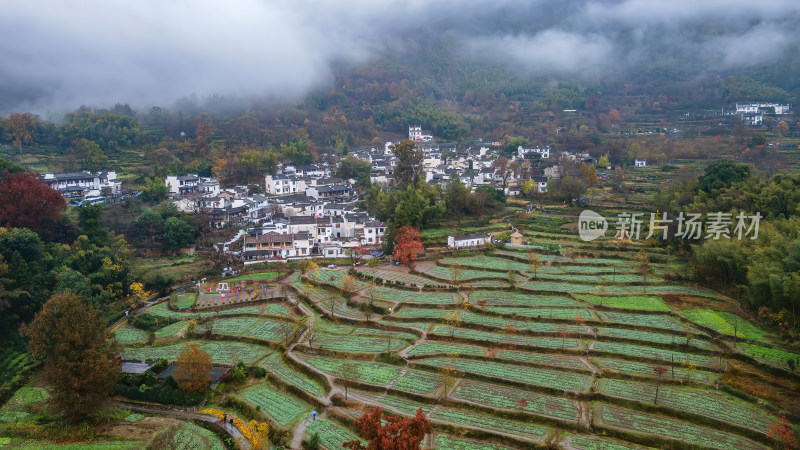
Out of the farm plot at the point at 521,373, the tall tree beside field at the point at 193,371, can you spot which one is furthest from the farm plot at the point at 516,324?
the tall tree beside field at the point at 193,371

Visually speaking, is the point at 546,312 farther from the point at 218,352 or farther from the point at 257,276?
the point at 257,276

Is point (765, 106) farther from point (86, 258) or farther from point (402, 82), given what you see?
point (86, 258)

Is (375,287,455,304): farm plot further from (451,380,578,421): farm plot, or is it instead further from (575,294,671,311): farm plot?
(451,380,578,421): farm plot

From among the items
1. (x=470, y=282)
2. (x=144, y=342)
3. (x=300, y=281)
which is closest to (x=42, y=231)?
(x=144, y=342)

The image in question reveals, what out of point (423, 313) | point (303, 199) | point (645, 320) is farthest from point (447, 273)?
point (303, 199)

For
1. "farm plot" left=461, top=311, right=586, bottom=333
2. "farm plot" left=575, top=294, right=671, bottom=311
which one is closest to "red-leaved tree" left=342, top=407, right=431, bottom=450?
"farm plot" left=461, top=311, right=586, bottom=333

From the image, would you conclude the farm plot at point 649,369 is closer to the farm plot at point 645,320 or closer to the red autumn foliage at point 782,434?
the red autumn foliage at point 782,434
